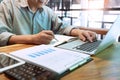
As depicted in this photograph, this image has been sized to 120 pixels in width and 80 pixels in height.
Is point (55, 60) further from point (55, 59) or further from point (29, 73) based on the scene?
→ point (29, 73)

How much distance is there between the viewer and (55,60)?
55 centimetres

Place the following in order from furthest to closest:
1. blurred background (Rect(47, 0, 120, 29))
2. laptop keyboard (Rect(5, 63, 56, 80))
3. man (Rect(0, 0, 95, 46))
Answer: blurred background (Rect(47, 0, 120, 29)), man (Rect(0, 0, 95, 46)), laptop keyboard (Rect(5, 63, 56, 80))

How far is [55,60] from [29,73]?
0.39 feet

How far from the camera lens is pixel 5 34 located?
37.8 inches

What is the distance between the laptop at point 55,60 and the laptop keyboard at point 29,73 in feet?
0.06

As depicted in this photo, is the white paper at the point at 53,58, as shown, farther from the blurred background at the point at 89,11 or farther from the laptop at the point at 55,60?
the blurred background at the point at 89,11

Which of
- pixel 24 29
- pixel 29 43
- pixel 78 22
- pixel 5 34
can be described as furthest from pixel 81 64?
pixel 78 22

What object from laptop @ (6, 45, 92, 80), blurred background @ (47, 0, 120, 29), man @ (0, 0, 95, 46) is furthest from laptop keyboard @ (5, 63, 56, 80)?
blurred background @ (47, 0, 120, 29)

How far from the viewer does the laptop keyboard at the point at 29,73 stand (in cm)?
43

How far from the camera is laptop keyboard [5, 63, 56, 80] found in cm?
43

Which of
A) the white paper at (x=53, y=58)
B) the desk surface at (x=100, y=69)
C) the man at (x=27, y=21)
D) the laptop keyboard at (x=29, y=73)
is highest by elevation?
the man at (x=27, y=21)

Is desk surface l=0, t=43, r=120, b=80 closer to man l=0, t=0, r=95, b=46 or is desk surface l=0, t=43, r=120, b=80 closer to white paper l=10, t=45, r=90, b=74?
white paper l=10, t=45, r=90, b=74

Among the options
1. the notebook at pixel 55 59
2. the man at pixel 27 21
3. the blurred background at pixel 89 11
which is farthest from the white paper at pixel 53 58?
the blurred background at pixel 89 11

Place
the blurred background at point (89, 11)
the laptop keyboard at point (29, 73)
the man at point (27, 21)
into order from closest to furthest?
the laptop keyboard at point (29, 73), the man at point (27, 21), the blurred background at point (89, 11)
